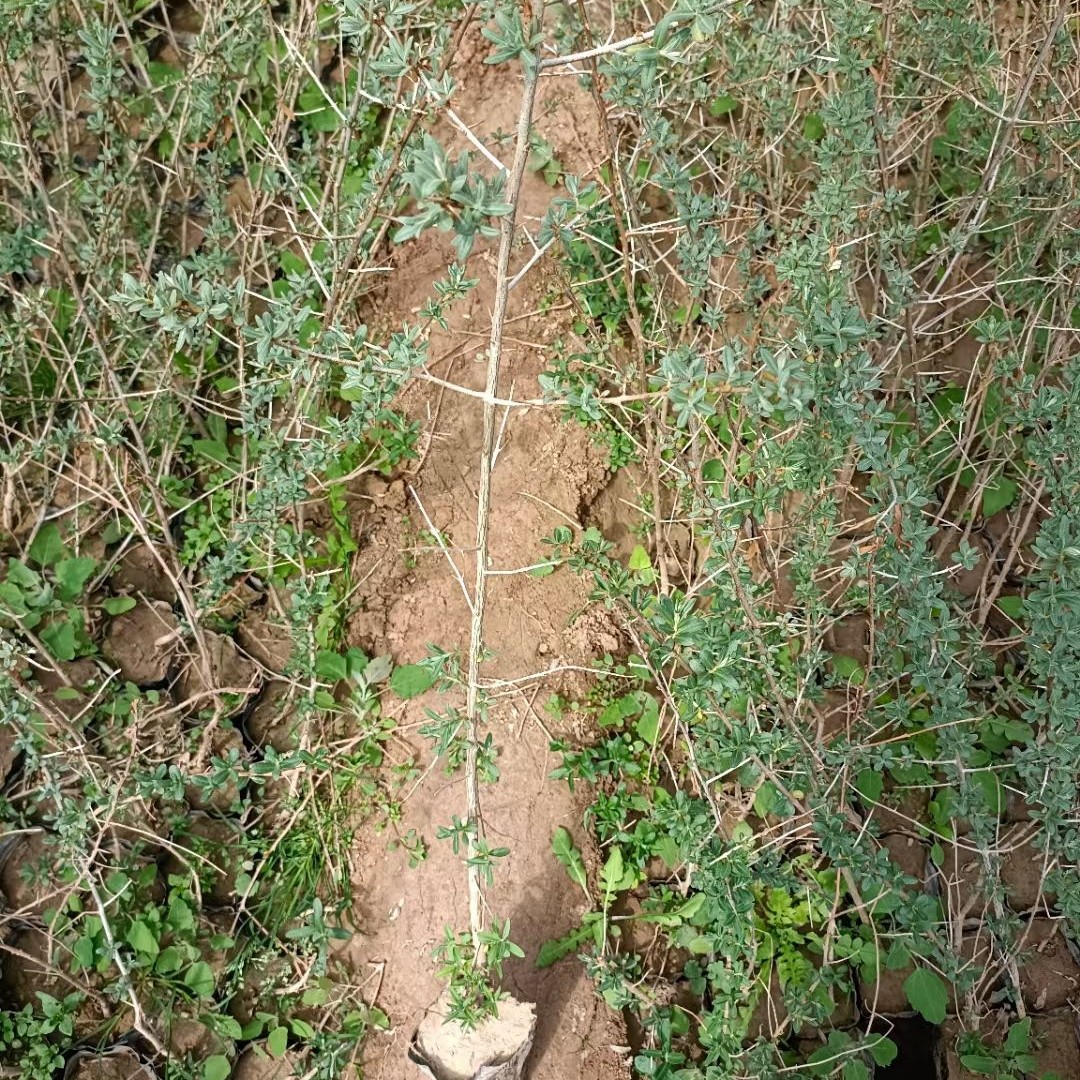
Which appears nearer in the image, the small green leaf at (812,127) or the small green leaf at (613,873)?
the small green leaf at (613,873)

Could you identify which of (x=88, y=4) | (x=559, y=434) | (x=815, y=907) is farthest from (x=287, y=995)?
(x=88, y=4)

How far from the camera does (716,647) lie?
7.17ft

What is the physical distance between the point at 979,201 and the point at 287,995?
9.85ft

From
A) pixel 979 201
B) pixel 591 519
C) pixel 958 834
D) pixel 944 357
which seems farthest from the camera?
pixel 944 357

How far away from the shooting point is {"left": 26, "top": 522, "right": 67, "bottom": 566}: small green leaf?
3178mm

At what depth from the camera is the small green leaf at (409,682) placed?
9.70 feet

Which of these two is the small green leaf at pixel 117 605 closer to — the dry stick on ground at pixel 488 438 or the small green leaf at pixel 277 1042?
the small green leaf at pixel 277 1042

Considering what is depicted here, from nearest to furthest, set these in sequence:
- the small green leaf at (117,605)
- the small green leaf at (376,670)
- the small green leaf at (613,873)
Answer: the small green leaf at (613,873) → the small green leaf at (376,670) → the small green leaf at (117,605)

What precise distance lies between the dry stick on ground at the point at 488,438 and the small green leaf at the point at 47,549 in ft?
5.79

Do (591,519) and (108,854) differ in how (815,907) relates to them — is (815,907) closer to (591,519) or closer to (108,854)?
(591,519)

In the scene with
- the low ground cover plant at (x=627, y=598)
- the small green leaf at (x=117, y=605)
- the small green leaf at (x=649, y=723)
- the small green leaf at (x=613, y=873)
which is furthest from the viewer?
the small green leaf at (x=117, y=605)

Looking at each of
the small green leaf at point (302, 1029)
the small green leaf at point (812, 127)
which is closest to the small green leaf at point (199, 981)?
the small green leaf at point (302, 1029)

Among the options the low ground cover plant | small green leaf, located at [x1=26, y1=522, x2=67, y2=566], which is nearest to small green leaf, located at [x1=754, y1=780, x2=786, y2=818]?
the low ground cover plant

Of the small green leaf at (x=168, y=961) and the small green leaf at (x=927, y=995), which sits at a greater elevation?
the small green leaf at (x=168, y=961)
